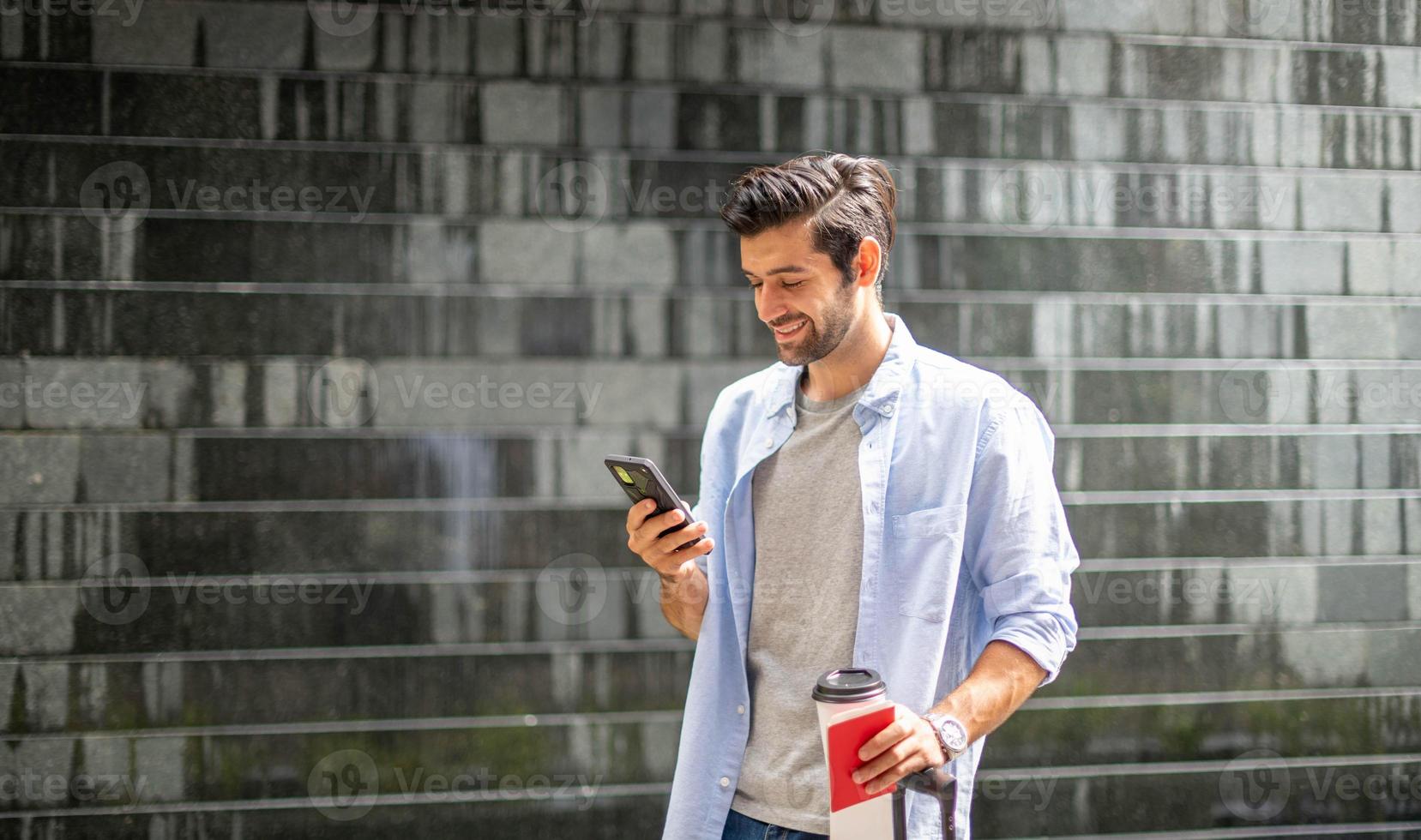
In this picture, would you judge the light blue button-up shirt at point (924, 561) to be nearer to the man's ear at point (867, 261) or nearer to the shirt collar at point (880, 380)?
the shirt collar at point (880, 380)

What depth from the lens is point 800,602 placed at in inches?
77.5

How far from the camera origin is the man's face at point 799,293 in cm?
196

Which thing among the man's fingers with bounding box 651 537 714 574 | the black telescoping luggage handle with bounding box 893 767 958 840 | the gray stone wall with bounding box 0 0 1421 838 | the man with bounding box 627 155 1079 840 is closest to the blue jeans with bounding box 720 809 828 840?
the man with bounding box 627 155 1079 840

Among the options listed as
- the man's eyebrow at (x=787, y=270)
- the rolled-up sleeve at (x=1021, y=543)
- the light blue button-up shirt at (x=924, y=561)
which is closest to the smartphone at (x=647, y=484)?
the light blue button-up shirt at (x=924, y=561)

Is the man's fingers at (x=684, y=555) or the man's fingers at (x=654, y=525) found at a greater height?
the man's fingers at (x=654, y=525)

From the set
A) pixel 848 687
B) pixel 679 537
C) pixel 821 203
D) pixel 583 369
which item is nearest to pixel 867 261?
pixel 821 203

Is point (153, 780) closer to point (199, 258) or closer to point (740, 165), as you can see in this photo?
point (199, 258)

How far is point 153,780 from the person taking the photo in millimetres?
3322

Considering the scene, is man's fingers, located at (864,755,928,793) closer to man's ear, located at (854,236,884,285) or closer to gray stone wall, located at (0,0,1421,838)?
man's ear, located at (854,236,884,285)

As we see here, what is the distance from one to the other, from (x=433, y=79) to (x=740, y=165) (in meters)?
1.10

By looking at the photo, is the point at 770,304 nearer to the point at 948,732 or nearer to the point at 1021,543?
the point at 1021,543

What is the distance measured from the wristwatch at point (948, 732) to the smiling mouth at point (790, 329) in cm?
75

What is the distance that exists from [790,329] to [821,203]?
0.83 ft

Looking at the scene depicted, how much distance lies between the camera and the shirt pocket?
1846 millimetres
